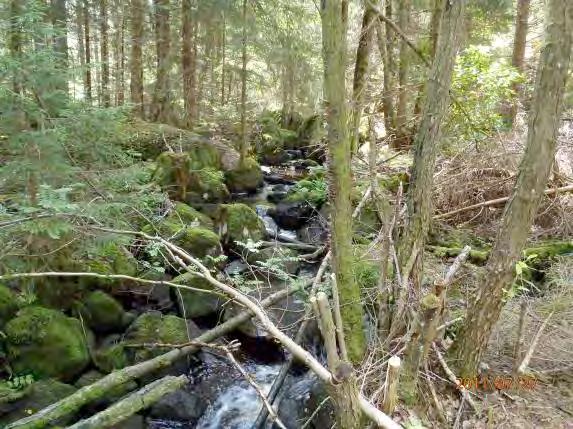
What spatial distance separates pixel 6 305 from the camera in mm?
4988

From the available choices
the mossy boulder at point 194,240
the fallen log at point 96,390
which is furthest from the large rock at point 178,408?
the mossy boulder at point 194,240

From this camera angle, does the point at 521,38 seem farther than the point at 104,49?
No

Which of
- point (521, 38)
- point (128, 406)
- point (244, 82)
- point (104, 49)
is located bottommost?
point (128, 406)

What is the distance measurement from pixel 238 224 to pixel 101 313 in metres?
3.44

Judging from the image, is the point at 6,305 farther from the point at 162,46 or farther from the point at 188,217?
the point at 162,46

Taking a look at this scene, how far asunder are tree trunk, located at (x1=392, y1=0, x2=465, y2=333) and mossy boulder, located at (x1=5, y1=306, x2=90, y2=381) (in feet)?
12.0

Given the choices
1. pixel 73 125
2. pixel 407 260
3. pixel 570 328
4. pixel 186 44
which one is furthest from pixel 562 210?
pixel 186 44

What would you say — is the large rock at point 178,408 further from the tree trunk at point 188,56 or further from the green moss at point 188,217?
the tree trunk at point 188,56

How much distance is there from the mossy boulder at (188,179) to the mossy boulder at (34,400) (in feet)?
17.6

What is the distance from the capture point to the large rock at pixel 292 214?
34.3ft

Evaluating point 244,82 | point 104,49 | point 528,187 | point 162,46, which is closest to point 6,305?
point 528,187

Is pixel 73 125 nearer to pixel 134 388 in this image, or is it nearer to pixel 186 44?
pixel 134 388

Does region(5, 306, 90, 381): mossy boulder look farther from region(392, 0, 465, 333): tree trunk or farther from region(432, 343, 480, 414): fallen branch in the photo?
region(432, 343, 480, 414): fallen branch
